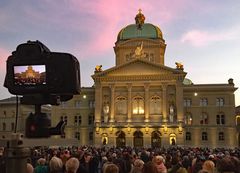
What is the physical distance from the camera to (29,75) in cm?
464

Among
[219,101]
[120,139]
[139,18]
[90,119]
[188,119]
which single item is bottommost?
[120,139]

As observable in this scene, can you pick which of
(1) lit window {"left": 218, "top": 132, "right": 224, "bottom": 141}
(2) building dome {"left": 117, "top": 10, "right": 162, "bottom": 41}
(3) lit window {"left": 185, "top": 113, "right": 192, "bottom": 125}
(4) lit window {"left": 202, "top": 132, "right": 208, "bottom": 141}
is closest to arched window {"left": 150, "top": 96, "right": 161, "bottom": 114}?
(3) lit window {"left": 185, "top": 113, "right": 192, "bottom": 125}

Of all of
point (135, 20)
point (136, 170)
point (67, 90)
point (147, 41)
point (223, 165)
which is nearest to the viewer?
point (67, 90)

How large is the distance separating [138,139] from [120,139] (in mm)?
3198

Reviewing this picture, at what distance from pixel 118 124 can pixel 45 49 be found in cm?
5904

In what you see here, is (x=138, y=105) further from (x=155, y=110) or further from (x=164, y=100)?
(x=164, y=100)

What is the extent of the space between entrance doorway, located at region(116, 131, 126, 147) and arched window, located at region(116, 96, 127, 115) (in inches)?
139

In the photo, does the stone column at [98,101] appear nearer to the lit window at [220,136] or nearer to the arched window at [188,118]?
the arched window at [188,118]

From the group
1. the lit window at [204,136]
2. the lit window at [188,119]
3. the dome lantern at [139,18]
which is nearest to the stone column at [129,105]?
the lit window at [188,119]

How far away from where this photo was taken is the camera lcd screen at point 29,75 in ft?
14.9

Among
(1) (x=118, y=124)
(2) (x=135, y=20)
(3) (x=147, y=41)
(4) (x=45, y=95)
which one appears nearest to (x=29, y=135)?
(4) (x=45, y=95)

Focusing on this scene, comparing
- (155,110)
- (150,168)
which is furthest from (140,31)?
(150,168)

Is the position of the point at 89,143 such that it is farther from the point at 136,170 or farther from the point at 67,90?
the point at 67,90

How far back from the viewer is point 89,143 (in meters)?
68.4
